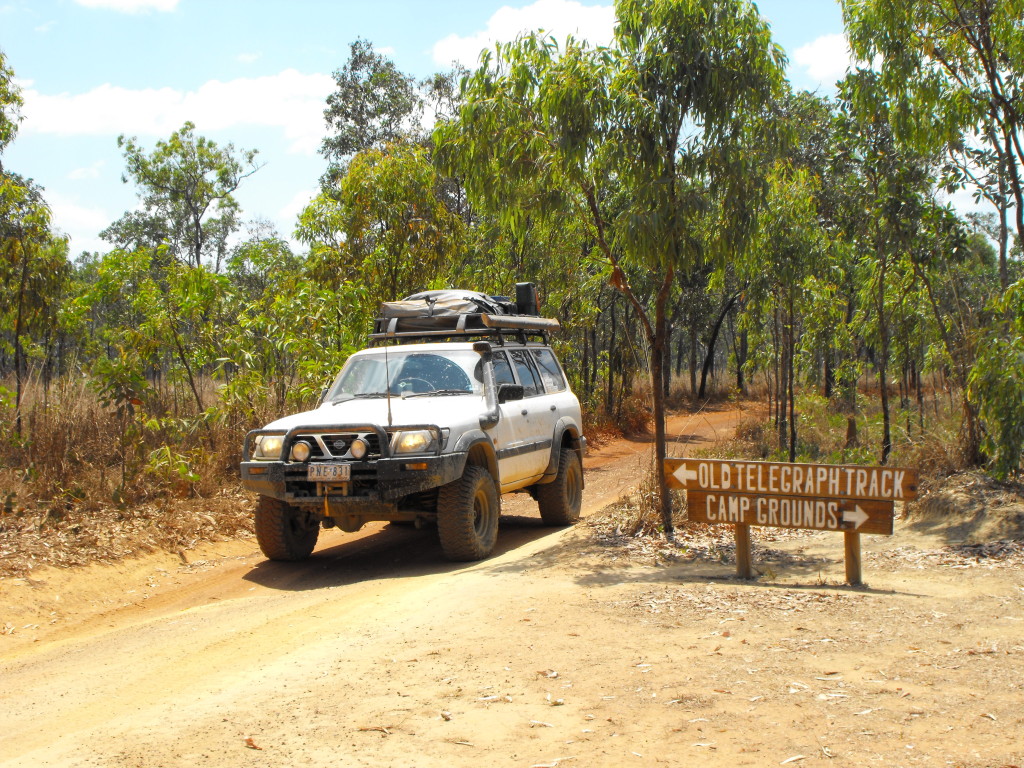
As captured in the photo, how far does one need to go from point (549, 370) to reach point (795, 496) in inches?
170

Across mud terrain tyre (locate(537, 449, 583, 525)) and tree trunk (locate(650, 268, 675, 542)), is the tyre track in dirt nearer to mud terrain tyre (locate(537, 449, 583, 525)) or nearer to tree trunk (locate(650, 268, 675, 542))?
mud terrain tyre (locate(537, 449, 583, 525))

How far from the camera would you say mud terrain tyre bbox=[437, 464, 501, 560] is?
8188 mm

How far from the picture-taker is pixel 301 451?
26.5 feet

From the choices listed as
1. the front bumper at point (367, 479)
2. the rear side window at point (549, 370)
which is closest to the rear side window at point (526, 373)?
the rear side window at point (549, 370)

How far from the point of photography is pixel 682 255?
28.1 feet

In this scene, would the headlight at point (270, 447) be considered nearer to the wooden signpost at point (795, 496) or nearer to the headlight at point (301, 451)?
the headlight at point (301, 451)

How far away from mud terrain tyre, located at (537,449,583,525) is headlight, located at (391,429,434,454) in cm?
277

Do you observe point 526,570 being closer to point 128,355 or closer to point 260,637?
point 260,637

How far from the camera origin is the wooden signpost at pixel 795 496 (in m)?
6.84

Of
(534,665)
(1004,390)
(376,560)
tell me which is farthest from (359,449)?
(1004,390)

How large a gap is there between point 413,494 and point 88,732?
160 inches

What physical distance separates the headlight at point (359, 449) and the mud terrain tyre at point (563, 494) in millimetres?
3013

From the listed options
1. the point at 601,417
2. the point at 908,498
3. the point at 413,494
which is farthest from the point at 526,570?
the point at 601,417

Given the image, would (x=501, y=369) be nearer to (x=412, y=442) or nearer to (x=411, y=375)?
(x=411, y=375)
